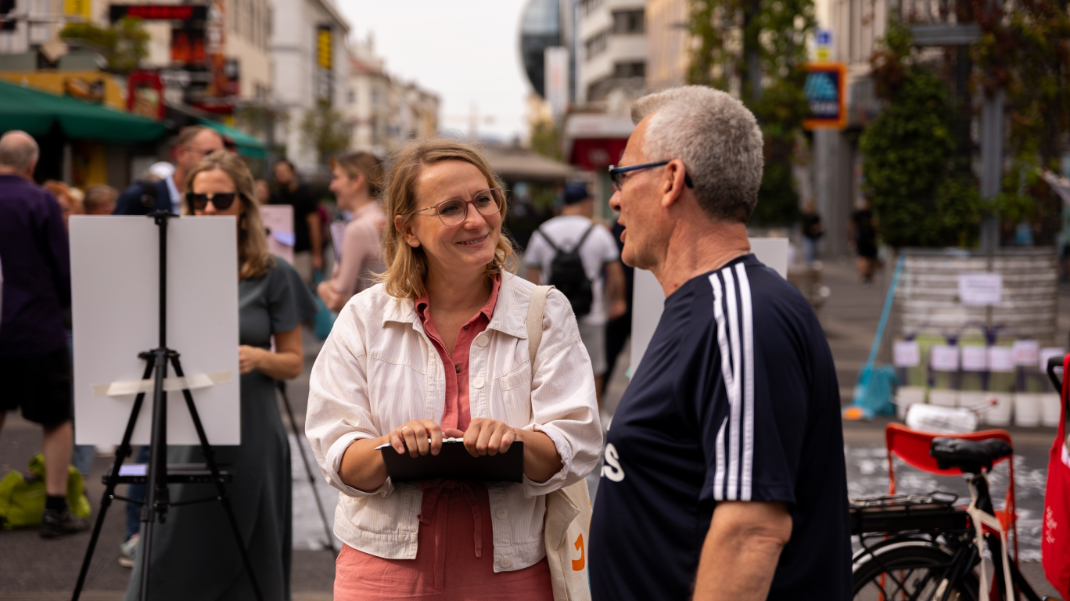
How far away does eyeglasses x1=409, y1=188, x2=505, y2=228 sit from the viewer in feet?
8.49

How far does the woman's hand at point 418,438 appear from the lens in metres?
2.26

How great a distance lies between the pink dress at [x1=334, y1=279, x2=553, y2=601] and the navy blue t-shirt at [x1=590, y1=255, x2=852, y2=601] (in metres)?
0.52

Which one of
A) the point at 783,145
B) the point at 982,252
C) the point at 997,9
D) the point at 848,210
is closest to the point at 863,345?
the point at 783,145

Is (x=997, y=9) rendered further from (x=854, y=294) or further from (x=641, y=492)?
(x=854, y=294)

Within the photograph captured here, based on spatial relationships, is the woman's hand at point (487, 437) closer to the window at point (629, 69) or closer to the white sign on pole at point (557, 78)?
the window at point (629, 69)

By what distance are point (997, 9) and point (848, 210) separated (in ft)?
86.0

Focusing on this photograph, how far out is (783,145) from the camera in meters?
13.6

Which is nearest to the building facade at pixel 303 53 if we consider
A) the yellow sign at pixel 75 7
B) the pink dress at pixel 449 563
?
the yellow sign at pixel 75 7

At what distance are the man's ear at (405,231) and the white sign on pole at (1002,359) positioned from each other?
24.7 feet

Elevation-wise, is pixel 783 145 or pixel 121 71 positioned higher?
pixel 121 71

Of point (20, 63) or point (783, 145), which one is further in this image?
point (20, 63)

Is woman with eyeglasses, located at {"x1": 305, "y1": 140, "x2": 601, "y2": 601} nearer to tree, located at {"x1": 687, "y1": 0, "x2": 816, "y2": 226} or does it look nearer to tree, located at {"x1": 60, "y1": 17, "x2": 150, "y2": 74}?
tree, located at {"x1": 687, "y1": 0, "x2": 816, "y2": 226}

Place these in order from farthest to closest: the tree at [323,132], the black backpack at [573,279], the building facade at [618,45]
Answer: the building facade at [618,45] → the tree at [323,132] → the black backpack at [573,279]

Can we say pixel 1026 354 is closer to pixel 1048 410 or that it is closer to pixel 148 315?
pixel 1048 410
